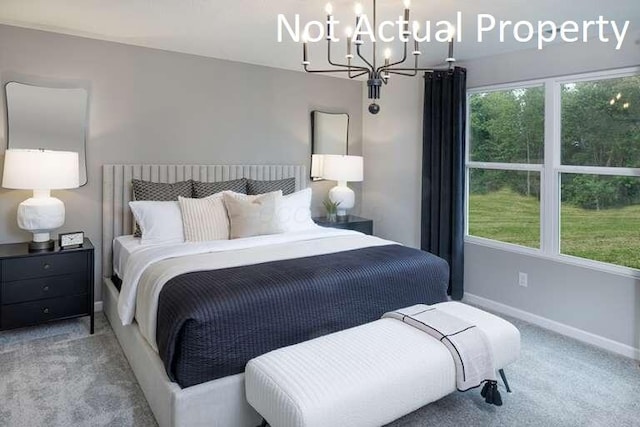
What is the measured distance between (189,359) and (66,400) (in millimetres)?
1002

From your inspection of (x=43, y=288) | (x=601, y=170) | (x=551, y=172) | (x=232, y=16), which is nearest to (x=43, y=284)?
(x=43, y=288)

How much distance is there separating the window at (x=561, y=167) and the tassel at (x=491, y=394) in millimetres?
1640

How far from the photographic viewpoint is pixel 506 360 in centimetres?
→ 240

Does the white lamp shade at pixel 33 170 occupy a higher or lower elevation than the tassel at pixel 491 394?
higher

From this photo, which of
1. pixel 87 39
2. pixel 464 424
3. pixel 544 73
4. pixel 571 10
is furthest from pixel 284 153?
pixel 464 424

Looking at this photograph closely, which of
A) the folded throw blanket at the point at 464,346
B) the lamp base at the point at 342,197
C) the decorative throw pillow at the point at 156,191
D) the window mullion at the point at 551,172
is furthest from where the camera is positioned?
the lamp base at the point at 342,197

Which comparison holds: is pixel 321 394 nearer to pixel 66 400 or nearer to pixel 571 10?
pixel 66 400

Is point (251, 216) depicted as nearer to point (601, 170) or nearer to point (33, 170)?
point (33, 170)

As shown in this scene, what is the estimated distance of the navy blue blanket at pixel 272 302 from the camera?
205 centimetres

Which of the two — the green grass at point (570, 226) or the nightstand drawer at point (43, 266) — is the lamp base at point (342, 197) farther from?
the nightstand drawer at point (43, 266)

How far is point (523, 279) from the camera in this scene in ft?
12.6

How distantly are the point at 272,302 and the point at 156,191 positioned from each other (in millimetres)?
2020

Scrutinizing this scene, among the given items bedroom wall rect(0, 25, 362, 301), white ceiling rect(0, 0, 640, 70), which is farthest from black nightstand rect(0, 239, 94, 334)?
white ceiling rect(0, 0, 640, 70)

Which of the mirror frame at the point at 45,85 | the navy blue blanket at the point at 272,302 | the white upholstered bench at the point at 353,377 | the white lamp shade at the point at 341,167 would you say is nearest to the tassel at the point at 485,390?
the white upholstered bench at the point at 353,377
